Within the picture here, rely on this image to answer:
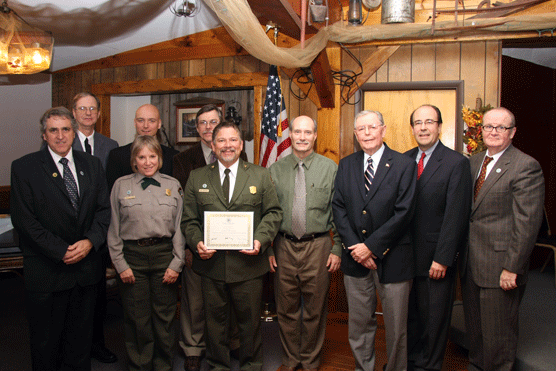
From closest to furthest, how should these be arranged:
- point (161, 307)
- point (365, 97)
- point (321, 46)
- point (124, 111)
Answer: point (161, 307), point (321, 46), point (365, 97), point (124, 111)

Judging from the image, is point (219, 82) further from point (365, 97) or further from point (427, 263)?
point (427, 263)

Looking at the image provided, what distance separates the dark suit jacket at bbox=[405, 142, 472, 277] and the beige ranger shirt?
1363 mm

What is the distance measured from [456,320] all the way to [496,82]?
191 centimetres

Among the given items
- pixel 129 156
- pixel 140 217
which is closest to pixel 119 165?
pixel 129 156

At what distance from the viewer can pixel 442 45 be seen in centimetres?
358

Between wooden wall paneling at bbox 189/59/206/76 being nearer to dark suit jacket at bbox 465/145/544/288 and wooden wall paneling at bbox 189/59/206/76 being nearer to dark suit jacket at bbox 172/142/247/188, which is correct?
dark suit jacket at bbox 172/142/247/188

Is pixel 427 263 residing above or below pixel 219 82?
below

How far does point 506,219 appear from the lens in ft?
7.57

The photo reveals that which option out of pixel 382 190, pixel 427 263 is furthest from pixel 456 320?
pixel 382 190

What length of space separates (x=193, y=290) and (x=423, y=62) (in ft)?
8.51

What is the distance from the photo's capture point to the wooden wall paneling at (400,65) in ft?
12.0

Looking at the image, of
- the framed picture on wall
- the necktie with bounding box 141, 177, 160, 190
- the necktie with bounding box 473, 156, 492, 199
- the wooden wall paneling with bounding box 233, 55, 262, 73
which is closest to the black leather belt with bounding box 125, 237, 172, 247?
the necktie with bounding box 141, 177, 160, 190

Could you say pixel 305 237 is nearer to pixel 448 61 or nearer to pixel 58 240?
pixel 58 240

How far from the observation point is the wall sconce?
2930mm
